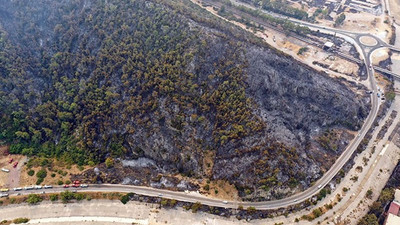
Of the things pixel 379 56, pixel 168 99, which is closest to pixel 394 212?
pixel 168 99

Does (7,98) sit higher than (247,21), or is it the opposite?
(247,21)

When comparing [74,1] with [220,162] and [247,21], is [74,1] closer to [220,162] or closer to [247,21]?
[247,21]

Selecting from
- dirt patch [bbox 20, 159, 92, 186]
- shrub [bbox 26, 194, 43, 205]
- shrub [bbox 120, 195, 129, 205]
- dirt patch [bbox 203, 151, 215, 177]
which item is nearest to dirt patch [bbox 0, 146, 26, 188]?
dirt patch [bbox 20, 159, 92, 186]

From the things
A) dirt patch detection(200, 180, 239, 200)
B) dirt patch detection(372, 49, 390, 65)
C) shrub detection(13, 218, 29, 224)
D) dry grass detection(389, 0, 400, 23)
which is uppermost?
dry grass detection(389, 0, 400, 23)

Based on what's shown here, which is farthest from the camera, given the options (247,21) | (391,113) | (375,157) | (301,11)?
(301,11)

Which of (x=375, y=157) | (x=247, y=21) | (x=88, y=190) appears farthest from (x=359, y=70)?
(x=88, y=190)

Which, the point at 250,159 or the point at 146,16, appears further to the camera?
the point at 146,16

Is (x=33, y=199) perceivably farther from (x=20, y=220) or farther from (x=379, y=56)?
(x=379, y=56)

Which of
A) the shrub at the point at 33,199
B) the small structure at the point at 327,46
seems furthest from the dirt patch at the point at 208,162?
the small structure at the point at 327,46

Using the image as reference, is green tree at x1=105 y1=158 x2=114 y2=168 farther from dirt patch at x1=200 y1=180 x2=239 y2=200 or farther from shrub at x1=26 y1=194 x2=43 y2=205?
dirt patch at x1=200 y1=180 x2=239 y2=200
